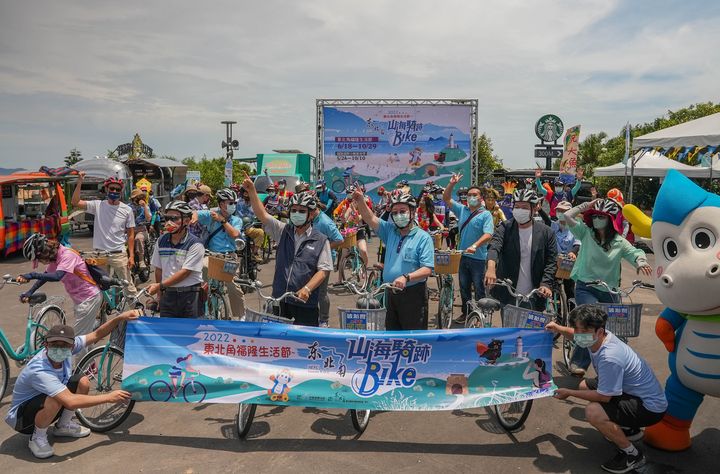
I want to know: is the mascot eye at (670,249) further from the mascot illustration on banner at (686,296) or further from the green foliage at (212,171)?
the green foliage at (212,171)

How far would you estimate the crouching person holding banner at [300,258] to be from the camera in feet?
17.6

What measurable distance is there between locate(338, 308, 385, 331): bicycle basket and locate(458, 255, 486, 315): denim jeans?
130 inches

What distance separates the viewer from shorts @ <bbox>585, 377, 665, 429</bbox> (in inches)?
165

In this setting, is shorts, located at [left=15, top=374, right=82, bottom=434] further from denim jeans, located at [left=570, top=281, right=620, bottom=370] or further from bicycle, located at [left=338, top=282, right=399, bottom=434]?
denim jeans, located at [left=570, top=281, right=620, bottom=370]

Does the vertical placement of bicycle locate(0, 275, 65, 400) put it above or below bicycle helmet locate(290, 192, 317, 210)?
below

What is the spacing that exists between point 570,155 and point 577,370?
13157 millimetres

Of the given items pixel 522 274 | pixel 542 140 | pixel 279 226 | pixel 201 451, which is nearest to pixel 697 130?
pixel 522 274

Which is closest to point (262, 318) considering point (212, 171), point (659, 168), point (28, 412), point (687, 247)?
point (28, 412)

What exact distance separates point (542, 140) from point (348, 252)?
70.4ft

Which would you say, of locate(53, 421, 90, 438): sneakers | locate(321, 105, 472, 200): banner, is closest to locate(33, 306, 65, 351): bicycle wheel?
locate(53, 421, 90, 438): sneakers

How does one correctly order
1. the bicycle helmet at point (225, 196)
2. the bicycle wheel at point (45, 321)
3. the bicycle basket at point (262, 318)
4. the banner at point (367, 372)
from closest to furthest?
1. the banner at point (367, 372)
2. the bicycle basket at point (262, 318)
3. the bicycle wheel at point (45, 321)
4. the bicycle helmet at point (225, 196)

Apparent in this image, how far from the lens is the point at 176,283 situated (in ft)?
18.0

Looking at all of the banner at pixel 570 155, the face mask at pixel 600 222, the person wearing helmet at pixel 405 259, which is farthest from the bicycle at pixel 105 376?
the banner at pixel 570 155

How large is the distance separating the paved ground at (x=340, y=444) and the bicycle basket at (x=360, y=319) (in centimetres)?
91
